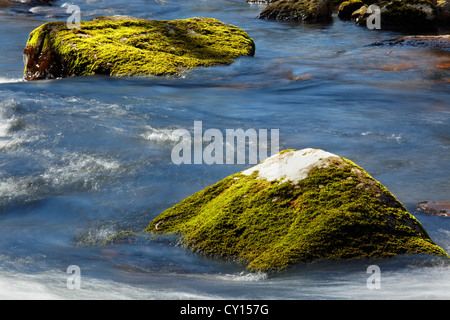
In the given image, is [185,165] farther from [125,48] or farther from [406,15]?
[406,15]

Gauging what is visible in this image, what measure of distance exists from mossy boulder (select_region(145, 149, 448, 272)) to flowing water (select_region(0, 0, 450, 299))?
0.12 meters

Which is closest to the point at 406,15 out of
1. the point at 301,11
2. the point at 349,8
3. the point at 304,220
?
the point at 349,8

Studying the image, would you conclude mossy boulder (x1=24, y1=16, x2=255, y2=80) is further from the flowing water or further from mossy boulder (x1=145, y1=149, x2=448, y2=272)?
mossy boulder (x1=145, y1=149, x2=448, y2=272)

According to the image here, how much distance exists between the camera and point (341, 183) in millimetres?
4453

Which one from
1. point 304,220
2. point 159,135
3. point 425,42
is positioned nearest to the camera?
point 304,220

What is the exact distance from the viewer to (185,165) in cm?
719

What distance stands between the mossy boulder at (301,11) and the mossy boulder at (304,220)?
17463 millimetres

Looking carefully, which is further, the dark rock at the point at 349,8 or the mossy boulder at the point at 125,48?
the dark rock at the point at 349,8

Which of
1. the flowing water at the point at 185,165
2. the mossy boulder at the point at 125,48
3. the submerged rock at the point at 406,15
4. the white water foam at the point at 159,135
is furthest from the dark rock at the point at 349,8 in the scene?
the white water foam at the point at 159,135

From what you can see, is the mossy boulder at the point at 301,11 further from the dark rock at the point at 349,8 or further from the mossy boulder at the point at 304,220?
the mossy boulder at the point at 304,220

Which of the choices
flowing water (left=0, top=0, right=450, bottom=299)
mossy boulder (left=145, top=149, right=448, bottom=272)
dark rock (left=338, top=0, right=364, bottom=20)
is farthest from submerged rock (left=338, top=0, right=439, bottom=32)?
mossy boulder (left=145, top=149, right=448, bottom=272)

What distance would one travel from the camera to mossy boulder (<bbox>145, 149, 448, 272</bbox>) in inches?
165

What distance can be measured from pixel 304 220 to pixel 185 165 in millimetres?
3108

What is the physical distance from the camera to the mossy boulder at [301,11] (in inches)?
833
